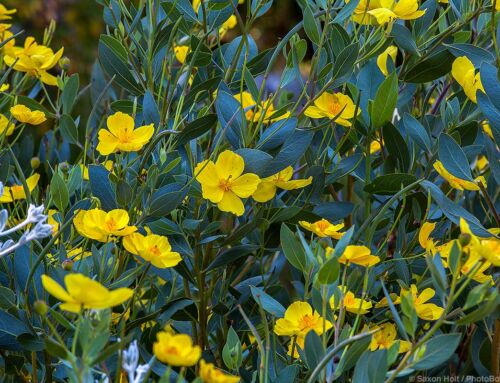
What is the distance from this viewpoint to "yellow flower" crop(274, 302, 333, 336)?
842 millimetres

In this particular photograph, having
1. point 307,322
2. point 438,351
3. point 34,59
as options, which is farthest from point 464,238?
point 34,59

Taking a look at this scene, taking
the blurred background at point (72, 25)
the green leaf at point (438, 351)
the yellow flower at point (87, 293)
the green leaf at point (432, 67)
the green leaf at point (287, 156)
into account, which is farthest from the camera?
the blurred background at point (72, 25)

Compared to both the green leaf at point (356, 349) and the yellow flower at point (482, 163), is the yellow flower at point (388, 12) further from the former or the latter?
the yellow flower at point (482, 163)

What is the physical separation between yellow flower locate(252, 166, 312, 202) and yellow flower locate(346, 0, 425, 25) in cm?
21

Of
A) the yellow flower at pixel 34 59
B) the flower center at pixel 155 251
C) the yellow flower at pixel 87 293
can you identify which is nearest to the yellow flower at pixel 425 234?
the flower center at pixel 155 251

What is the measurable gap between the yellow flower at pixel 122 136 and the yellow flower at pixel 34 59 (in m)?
0.28

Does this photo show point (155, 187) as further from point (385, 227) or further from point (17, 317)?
point (385, 227)

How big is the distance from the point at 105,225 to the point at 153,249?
0.19ft

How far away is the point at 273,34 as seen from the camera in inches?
239

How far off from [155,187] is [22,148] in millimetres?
415

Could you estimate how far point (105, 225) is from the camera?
0.81 m

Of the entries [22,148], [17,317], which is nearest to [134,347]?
[17,317]

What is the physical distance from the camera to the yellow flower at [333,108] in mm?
989

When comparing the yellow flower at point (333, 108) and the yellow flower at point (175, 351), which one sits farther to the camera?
the yellow flower at point (333, 108)
